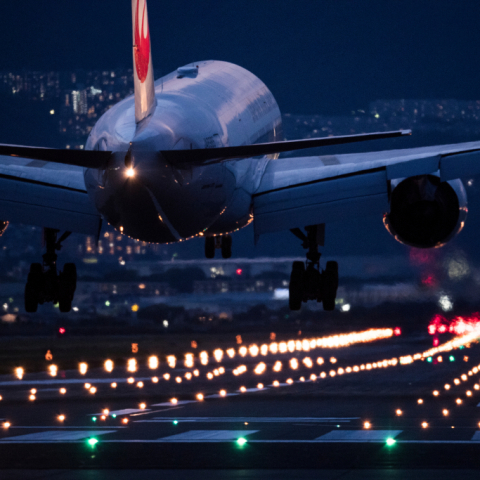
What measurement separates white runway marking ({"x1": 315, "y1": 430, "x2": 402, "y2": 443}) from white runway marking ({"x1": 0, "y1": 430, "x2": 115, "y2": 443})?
424 cm

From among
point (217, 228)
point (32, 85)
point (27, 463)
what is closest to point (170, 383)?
point (217, 228)

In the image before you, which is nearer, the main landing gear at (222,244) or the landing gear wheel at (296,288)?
the landing gear wheel at (296,288)

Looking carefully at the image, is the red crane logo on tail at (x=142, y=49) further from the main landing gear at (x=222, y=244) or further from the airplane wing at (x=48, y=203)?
the main landing gear at (x=222, y=244)

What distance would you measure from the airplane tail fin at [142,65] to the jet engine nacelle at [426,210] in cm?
743

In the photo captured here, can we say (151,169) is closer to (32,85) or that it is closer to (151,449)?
(151,449)

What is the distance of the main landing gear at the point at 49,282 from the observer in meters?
29.4

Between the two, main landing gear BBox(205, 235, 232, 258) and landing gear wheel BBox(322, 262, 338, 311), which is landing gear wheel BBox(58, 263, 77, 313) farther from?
landing gear wheel BBox(322, 262, 338, 311)

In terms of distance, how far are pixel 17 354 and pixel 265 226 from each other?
26.3 metres

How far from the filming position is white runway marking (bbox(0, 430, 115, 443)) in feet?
63.9

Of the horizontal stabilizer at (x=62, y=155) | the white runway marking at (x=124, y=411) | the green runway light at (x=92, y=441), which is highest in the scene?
the horizontal stabilizer at (x=62, y=155)

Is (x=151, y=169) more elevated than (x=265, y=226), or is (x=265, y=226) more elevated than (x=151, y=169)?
(x=265, y=226)

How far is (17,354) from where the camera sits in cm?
4944

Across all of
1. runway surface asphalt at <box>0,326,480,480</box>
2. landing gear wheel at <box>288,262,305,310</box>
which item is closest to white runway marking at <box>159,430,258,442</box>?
runway surface asphalt at <box>0,326,480,480</box>

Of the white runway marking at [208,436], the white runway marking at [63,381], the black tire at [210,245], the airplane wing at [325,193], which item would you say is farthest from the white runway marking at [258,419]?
the white runway marking at [63,381]
